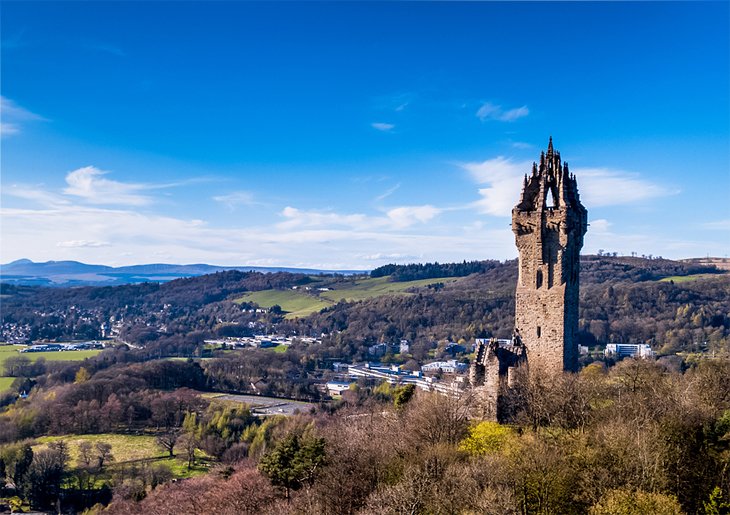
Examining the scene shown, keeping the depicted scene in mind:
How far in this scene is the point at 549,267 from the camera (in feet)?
107

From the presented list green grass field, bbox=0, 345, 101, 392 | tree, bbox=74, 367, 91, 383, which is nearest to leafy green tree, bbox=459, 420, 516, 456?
tree, bbox=74, 367, 91, 383

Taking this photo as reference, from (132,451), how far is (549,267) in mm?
60250

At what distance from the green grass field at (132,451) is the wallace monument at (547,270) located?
45.0m

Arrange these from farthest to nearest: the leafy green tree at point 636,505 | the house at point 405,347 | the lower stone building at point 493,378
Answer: the house at point 405,347
the lower stone building at point 493,378
the leafy green tree at point 636,505

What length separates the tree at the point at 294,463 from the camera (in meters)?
28.2

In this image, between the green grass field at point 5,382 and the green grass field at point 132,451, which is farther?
the green grass field at point 5,382

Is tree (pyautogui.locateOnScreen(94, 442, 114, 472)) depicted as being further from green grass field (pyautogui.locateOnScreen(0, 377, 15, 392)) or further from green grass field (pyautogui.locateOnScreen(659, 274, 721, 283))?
green grass field (pyautogui.locateOnScreen(659, 274, 721, 283))

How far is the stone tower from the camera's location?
105 ft

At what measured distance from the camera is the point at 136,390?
98.4 meters

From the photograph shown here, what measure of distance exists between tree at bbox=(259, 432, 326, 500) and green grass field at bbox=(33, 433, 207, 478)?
38370 mm

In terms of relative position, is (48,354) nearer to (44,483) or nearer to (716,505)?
(44,483)

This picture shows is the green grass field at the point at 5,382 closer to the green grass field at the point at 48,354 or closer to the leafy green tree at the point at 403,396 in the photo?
the green grass field at the point at 48,354

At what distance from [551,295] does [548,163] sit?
762cm

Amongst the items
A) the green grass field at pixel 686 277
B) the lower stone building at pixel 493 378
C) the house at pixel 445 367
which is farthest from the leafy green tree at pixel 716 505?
the green grass field at pixel 686 277
